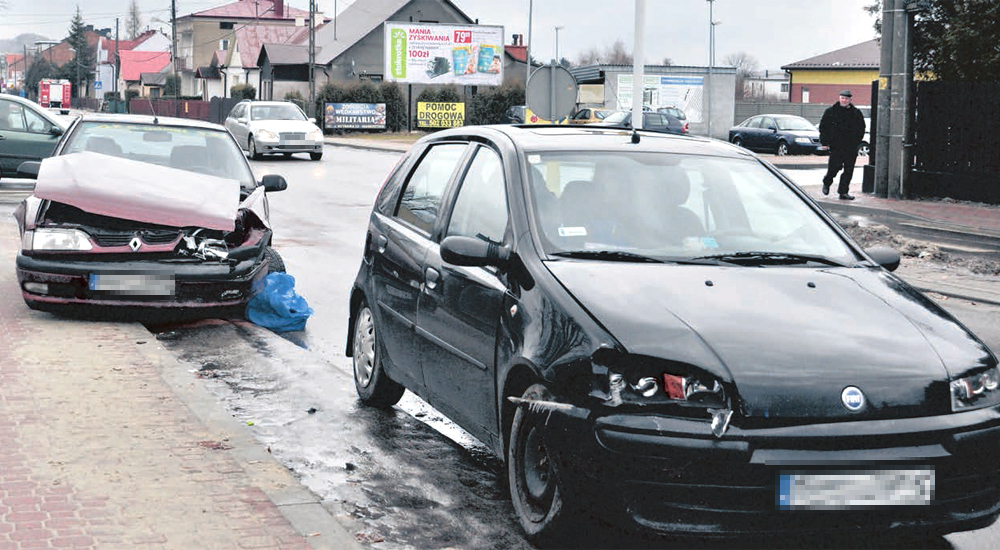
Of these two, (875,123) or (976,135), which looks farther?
(875,123)

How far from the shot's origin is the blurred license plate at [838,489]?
4.16 meters

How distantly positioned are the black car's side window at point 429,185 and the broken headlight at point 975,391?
2735 millimetres

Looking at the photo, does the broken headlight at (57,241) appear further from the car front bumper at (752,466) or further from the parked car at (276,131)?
the parked car at (276,131)

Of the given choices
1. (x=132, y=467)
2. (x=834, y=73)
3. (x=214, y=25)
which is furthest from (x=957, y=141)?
(x=214, y=25)

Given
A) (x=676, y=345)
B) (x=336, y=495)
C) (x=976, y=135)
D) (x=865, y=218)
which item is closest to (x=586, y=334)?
(x=676, y=345)

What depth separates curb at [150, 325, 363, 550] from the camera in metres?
4.77

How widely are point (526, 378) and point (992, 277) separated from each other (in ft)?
32.5

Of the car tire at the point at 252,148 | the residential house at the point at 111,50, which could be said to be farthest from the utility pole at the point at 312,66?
the residential house at the point at 111,50

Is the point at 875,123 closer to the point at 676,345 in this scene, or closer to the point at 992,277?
the point at 992,277

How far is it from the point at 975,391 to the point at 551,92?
591 inches

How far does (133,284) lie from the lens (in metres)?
9.12

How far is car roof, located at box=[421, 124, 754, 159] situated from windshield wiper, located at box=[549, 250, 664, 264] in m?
0.77

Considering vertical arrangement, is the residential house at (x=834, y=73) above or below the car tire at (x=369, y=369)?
above

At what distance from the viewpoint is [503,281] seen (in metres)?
5.27
